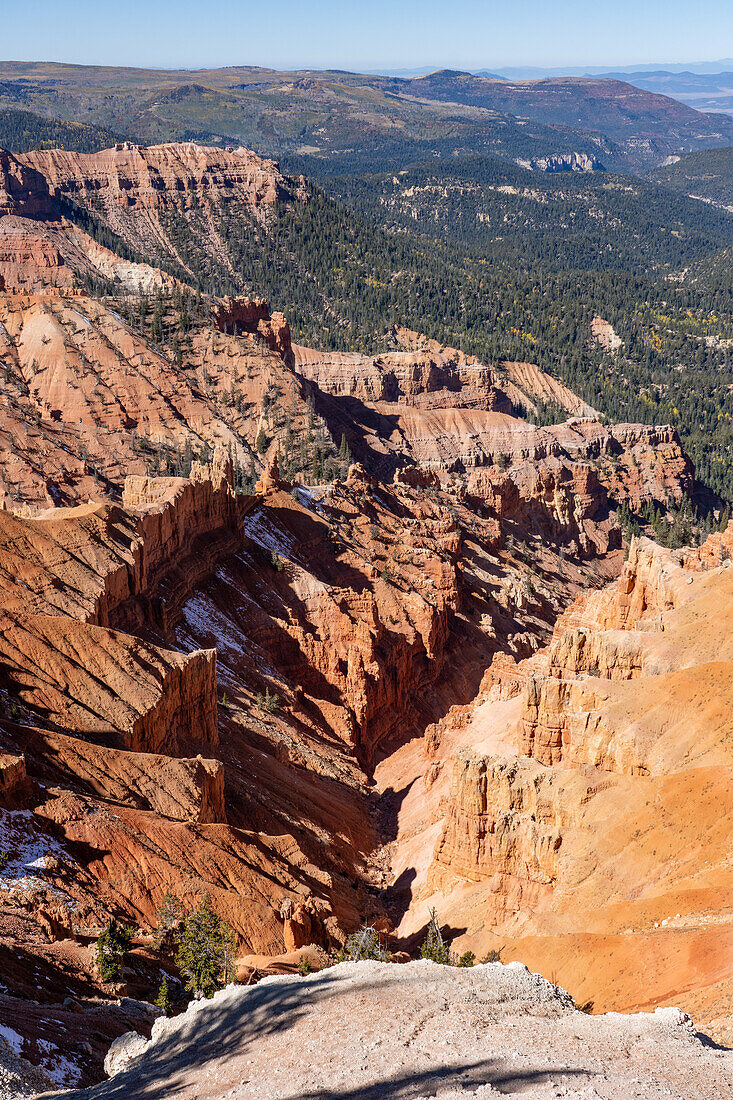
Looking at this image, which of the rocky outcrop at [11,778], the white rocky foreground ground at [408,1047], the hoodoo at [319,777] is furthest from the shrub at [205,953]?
the rocky outcrop at [11,778]

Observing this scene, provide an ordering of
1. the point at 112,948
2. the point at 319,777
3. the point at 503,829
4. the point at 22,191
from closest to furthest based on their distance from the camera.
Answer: the point at 112,948 → the point at 503,829 → the point at 319,777 → the point at 22,191

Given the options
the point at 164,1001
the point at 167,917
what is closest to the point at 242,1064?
the point at 164,1001

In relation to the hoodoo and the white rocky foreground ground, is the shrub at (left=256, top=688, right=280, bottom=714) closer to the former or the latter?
the hoodoo

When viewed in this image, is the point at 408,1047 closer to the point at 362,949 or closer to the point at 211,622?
the point at 362,949

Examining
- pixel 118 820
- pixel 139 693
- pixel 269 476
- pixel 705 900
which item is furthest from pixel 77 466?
pixel 705 900

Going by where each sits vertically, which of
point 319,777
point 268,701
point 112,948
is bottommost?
point 319,777

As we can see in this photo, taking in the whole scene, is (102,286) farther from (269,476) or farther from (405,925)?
(405,925)

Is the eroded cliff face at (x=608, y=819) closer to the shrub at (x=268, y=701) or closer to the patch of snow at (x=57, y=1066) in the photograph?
the shrub at (x=268, y=701)
